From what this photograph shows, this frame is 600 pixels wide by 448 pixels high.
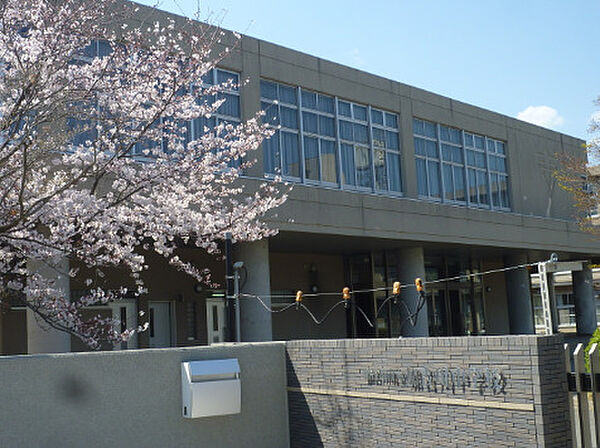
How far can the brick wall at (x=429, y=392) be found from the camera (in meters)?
7.31

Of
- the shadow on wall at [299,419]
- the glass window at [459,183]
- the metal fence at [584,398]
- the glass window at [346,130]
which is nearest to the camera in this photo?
the metal fence at [584,398]

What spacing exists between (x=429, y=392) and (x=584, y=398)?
5.92ft

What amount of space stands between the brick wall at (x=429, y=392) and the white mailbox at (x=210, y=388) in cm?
103

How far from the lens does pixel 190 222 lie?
41.2ft

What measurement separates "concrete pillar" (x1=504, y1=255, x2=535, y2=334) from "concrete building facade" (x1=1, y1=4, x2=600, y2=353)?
2.1 inches

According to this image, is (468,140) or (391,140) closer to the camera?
(391,140)

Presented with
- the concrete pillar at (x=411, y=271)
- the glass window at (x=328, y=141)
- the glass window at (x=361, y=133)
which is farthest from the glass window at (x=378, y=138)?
the concrete pillar at (x=411, y=271)

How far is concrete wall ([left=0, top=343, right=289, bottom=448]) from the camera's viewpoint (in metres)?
8.30

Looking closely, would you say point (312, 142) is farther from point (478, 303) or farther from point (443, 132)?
point (478, 303)

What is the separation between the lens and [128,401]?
8.99m

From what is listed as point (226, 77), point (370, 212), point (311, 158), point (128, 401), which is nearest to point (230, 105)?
point (226, 77)

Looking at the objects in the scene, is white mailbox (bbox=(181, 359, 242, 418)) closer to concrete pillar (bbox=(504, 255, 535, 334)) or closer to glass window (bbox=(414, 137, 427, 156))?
glass window (bbox=(414, 137, 427, 156))

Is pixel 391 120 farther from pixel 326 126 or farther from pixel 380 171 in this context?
pixel 326 126

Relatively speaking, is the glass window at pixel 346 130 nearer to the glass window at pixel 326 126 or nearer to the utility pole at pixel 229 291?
the glass window at pixel 326 126
